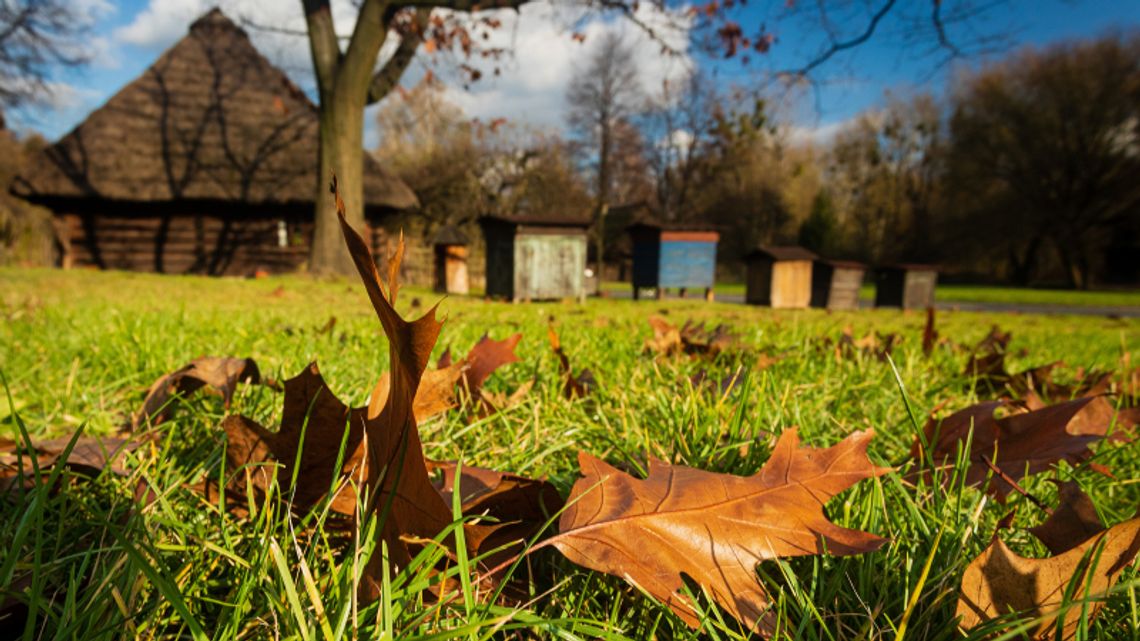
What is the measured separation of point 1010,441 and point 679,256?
1285cm

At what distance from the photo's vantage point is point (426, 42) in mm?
12414

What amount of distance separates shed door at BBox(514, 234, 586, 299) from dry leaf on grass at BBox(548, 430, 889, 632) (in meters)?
9.76

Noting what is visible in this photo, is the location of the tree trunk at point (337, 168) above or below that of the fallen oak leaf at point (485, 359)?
above

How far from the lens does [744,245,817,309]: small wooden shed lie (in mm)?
12953

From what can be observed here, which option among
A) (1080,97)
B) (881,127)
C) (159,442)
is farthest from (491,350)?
(881,127)

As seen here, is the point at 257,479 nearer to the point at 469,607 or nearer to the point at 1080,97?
the point at 469,607

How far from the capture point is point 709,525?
641 millimetres

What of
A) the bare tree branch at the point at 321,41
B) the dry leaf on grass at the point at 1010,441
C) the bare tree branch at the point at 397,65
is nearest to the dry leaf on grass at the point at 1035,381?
the dry leaf on grass at the point at 1010,441

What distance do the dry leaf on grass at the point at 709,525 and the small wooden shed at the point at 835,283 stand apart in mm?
13438

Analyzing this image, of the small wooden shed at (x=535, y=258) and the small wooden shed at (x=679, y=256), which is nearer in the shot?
the small wooden shed at (x=535, y=258)

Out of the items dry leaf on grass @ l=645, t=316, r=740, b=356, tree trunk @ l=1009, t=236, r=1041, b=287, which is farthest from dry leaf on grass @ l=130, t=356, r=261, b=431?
tree trunk @ l=1009, t=236, r=1041, b=287

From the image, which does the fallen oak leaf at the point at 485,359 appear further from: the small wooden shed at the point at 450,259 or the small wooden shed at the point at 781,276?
the small wooden shed at the point at 781,276

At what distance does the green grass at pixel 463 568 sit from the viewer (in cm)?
54

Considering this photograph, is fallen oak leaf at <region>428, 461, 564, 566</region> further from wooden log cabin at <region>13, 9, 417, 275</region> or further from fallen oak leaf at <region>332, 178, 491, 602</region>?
wooden log cabin at <region>13, 9, 417, 275</region>
